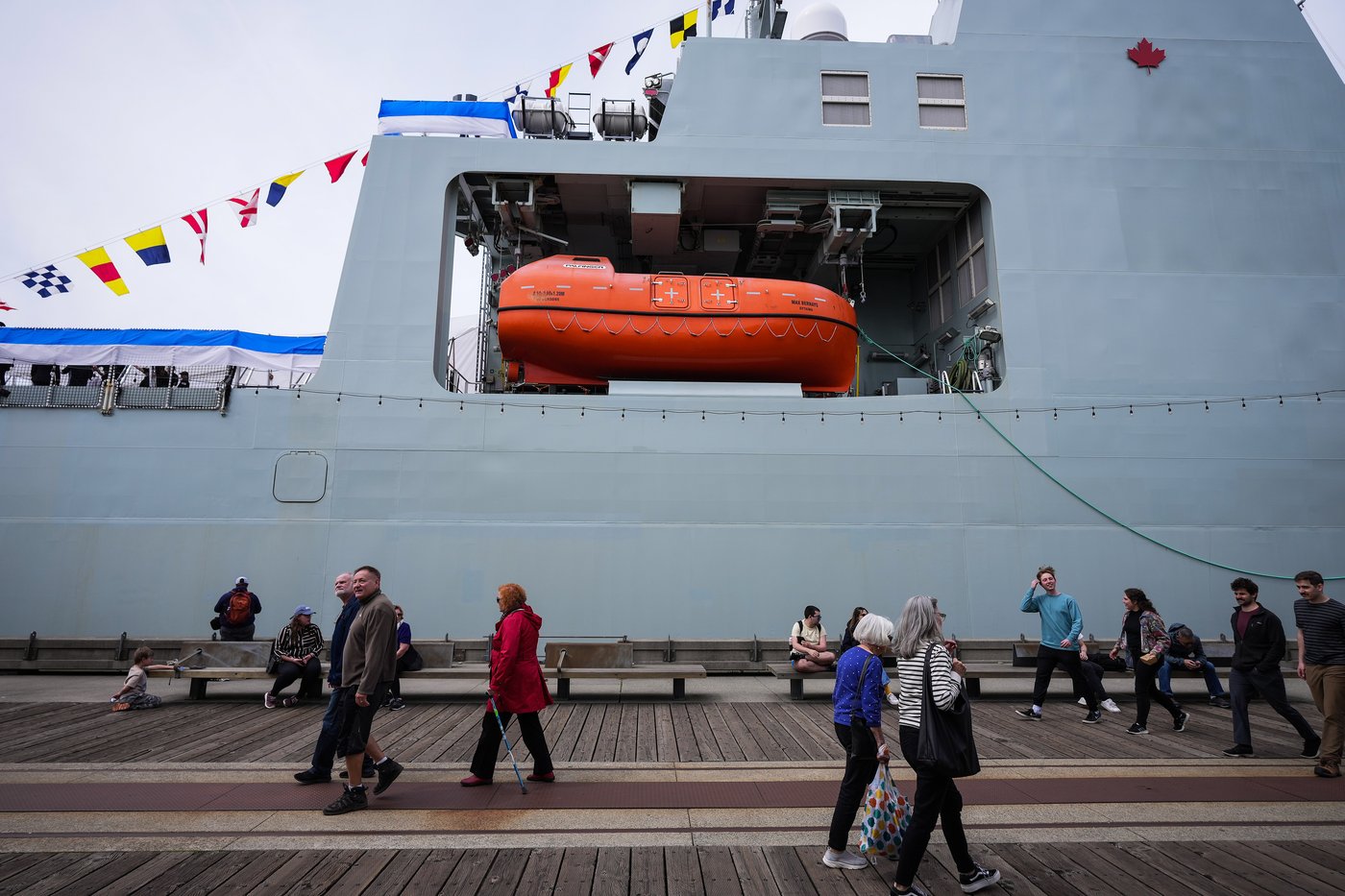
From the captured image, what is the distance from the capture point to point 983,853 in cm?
345

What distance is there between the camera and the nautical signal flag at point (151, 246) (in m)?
9.95

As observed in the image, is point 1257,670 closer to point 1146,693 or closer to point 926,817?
point 1146,693

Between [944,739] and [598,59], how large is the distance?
463 inches

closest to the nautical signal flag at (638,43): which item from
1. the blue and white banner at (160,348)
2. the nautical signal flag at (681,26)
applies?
the nautical signal flag at (681,26)

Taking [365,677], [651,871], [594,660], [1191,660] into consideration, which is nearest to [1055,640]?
[1191,660]

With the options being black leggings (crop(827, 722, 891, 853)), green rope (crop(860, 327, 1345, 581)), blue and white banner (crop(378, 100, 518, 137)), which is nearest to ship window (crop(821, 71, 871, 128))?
green rope (crop(860, 327, 1345, 581))

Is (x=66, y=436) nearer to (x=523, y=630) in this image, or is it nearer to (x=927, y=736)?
(x=523, y=630)

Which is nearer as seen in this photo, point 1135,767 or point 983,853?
point 983,853

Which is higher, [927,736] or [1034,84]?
[1034,84]

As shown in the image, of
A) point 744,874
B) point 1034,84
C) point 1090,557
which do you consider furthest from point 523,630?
point 1034,84

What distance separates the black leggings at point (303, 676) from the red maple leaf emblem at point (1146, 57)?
45.5ft

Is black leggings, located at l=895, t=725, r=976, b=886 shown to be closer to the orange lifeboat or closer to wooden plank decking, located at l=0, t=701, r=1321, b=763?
wooden plank decking, located at l=0, t=701, r=1321, b=763

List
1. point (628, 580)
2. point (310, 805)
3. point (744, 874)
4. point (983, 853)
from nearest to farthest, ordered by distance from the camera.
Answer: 1. point (744, 874)
2. point (983, 853)
3. point (310, 805)
4. point (628, 580)

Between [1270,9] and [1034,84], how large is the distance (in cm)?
394
